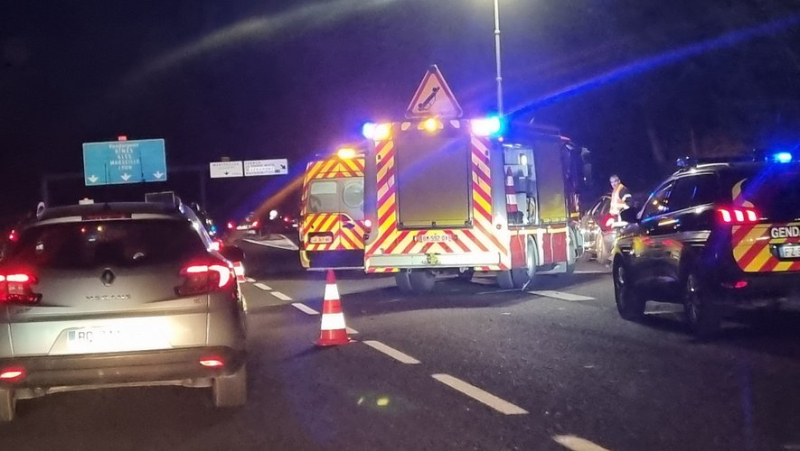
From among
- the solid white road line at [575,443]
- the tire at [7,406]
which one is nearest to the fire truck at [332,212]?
the tire at [7,406]

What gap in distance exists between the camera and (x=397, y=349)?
11383 millimetres

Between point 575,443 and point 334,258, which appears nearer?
point 575,443

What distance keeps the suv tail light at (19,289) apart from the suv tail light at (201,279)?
0.94 meters

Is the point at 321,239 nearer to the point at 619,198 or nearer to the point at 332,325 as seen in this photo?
the point at 619,198

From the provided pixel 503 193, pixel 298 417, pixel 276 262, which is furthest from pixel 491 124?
pixel 276 262

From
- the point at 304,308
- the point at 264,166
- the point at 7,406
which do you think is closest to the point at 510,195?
the point at 304,308

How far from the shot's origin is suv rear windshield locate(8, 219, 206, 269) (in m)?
7.78

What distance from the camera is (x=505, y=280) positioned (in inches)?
707

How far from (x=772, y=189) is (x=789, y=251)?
62 cm

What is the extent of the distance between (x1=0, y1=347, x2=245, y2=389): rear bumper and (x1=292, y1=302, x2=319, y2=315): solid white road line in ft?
24.8

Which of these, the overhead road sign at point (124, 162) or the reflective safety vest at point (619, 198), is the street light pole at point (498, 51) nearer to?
the reflective safety vest at point (619, 198)

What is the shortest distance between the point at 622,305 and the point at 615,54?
2060 cm

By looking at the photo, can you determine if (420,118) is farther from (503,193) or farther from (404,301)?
(404,301)

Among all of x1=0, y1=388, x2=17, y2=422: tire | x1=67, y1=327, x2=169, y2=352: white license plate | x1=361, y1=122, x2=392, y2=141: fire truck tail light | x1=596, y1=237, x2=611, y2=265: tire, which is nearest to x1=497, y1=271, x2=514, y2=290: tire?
x1=361, y1=122, x2=392, y2=141: fire truck tail light
